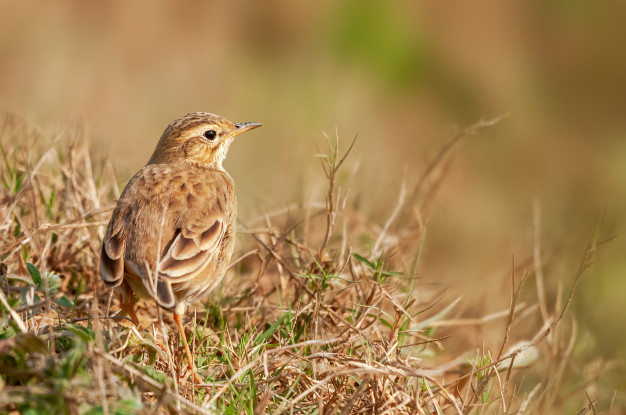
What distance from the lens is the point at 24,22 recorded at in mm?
12906

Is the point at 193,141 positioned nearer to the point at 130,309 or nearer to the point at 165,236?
the point at 165,236

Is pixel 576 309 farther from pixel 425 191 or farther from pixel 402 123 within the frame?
pixel 402 123

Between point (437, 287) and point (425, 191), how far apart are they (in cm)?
111

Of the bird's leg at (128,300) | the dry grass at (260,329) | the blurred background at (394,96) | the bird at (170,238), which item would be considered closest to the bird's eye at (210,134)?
the bird at (170,238)

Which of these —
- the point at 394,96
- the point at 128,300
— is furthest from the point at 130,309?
the point at 394,96

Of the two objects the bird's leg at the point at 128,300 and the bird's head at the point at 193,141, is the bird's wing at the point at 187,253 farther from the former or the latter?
the bird's head at the point at 193,141

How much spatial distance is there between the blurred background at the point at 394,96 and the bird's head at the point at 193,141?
3.77ft

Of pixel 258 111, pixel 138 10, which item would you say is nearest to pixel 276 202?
pixel 258 111

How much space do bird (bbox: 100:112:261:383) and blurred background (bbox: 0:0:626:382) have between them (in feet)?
5.73

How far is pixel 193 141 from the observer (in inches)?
224

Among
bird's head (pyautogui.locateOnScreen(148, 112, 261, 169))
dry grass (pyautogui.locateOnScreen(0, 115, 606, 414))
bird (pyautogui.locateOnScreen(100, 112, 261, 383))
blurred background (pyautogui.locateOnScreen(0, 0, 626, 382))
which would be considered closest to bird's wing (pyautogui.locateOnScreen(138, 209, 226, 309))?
bird (pyautogui.locateOnScreen(100, 112, 261, 383))

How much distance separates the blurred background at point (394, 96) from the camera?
325 inches

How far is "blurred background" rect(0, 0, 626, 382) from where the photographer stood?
325 inches

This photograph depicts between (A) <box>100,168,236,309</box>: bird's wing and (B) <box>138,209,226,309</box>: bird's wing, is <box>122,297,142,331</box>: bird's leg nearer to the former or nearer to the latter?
(A) <box>100,168,236,309</box>: bird's wing
